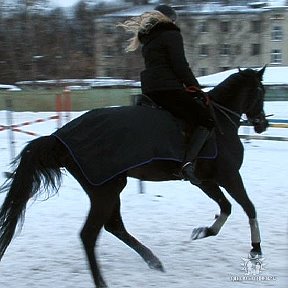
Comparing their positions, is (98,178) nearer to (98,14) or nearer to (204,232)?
(204,232)

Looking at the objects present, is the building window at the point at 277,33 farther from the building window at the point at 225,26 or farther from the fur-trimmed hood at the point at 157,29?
the fur-trimmed hood at the point at 157,29

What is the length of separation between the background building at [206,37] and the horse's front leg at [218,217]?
28.6 metres

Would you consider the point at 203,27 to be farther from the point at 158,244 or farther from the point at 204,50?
the point at 158,244

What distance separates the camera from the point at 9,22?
37.5 meters

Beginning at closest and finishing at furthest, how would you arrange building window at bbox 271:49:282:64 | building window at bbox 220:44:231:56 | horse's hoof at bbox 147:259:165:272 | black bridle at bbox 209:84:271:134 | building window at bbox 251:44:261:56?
horse's hoof at bbox 147:259:165:272 < black bridle at bbox 209:84:271:134 < building window at bbox 220:44:231:56 < building window at bbox 251:44:261:56 < building window at bbox 271:49:282:64

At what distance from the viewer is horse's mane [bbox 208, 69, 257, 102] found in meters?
5.53

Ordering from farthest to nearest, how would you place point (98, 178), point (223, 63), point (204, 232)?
point (223, 63), point (204, 232), point (98, 178)

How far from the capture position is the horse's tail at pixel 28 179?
14.8 feet

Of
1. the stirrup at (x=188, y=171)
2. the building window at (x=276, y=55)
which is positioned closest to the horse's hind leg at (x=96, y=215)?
the stirrup at (x=188, y=171)

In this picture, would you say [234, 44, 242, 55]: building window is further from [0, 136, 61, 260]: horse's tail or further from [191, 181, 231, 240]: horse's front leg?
[0, 136, 61, 260]: horse's tail

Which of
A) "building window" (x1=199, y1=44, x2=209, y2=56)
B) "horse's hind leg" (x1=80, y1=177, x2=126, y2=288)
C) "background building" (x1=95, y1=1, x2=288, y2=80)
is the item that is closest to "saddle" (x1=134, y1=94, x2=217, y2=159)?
"horse's hind leg" (x1=80, y1=177, x2=126, y2=288)

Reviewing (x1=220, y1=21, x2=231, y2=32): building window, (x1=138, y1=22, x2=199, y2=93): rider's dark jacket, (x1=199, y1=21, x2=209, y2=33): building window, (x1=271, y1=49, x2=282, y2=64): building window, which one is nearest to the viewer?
(x1=138, y1=22, x2=199, y2=93): rider's dark jacket

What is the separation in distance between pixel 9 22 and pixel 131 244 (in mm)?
34992

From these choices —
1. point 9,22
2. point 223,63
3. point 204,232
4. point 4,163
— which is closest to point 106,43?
point 9,22
